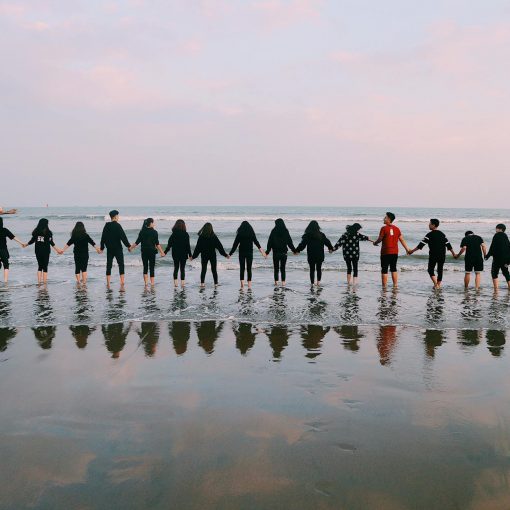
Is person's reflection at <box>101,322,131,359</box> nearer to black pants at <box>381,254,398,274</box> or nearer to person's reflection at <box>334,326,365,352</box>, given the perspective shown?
person's reflection at <box>334,326,365,352</box>

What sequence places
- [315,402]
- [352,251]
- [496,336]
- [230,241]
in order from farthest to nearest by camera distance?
[230,241] < [352,251] < [496,336] < [315,402]

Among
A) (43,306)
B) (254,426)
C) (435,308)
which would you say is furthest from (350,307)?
(43,306)

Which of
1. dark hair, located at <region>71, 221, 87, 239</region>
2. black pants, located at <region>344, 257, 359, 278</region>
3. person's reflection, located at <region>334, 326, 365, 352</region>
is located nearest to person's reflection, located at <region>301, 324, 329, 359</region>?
person's reflection, located at <region>334, 326, 365, 352</region>

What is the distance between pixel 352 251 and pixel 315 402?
29.7 ft

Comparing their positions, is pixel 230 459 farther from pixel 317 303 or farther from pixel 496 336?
pixel 317 303

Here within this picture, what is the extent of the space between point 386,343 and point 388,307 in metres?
3.21

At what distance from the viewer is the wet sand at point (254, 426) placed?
2908mm

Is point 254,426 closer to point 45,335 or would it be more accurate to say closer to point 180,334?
point 180,334

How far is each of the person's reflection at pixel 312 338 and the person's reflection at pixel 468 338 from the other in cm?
215

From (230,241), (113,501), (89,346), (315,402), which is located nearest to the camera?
(113,501)

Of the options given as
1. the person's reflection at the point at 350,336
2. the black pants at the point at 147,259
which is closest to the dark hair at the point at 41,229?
the black pants at the point at 147,259

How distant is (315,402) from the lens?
4.30m

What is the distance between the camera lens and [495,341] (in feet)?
22.0

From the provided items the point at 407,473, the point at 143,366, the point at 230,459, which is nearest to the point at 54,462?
the point at 230,459
